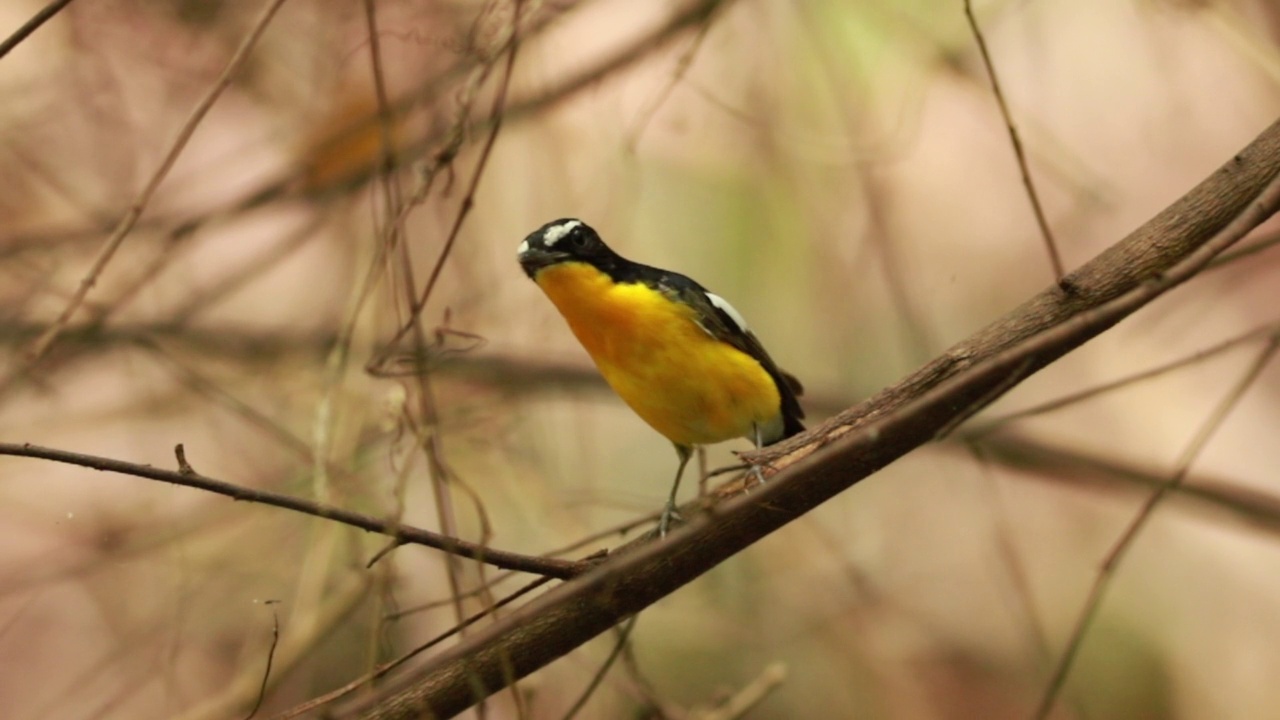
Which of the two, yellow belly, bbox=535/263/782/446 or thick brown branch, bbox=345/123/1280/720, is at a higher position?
yellow belly, bbox=535/263/782/446

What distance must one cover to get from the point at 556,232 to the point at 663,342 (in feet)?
0.97

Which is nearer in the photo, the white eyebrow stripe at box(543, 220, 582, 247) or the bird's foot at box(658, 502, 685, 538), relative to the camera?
the white eyebrow stripe at box(543, 220, 582, 247)

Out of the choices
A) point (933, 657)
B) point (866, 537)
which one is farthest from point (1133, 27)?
point (933, 657)

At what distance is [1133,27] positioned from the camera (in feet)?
9.91

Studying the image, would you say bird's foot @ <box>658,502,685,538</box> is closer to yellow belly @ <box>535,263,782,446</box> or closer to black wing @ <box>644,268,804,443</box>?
yellow belly @ <box>535,263,782,446</box>

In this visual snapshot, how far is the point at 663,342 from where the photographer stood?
2.01 metres

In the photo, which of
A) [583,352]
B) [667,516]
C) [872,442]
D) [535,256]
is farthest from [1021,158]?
[583,352]

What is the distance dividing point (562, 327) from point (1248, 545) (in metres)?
2.09

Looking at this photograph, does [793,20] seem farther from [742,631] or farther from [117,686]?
[117,686]

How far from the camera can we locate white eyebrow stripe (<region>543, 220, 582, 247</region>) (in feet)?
6.09

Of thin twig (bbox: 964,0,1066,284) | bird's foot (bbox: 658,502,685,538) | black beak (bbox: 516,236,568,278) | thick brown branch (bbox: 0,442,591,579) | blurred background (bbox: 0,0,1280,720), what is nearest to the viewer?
thick brown branch (bbox: 0,442,591,579)

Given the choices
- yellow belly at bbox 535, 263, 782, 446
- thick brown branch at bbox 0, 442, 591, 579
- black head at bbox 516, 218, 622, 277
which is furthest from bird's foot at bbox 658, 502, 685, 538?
thick brown branch at bbox 0, 442, 591, 579

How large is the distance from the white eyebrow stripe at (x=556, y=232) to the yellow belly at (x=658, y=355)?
0.08m

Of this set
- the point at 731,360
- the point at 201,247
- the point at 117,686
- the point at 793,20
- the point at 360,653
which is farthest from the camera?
the point at 201,247
